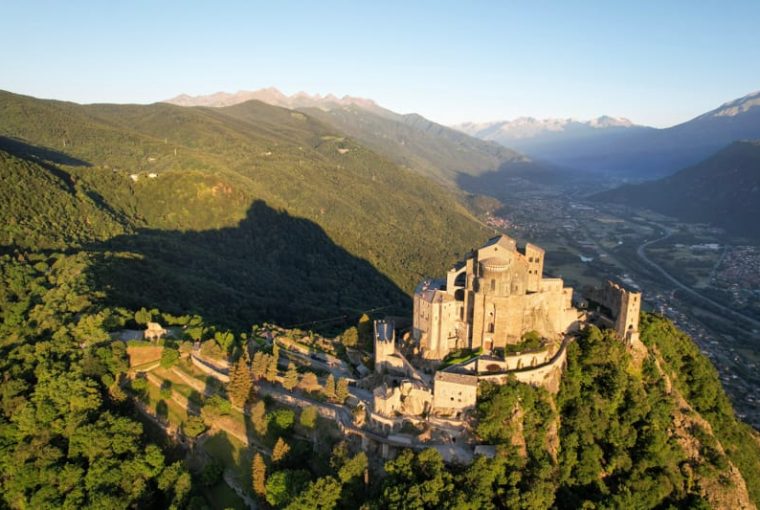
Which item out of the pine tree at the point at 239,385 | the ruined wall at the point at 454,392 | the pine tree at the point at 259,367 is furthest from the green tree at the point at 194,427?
the ruined wall at the point at 454,392

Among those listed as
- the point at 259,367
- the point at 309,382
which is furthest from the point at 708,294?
the point at 259,367

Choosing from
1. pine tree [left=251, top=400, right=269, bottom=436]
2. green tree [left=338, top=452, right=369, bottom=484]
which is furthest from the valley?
pine tree [left=251, top=400, right=269, bottom=436]

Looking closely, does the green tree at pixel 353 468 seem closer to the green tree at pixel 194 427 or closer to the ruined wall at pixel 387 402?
the ruined wall at pixel 387 402

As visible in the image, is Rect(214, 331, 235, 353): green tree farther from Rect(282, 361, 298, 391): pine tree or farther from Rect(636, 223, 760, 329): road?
Rect(636, 223, 760, 329): road

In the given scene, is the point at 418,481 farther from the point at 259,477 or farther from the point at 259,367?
the point at 259,367

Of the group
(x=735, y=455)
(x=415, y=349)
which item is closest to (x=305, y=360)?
(x=415, y=349)
